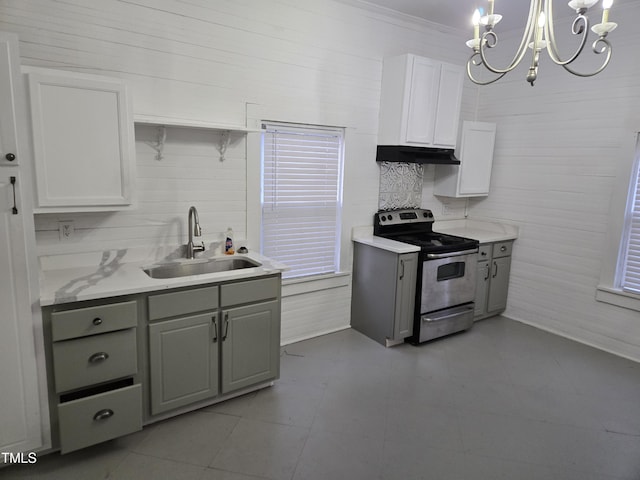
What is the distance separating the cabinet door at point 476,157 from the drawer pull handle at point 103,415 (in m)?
3.66

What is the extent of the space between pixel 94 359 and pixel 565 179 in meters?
4.17

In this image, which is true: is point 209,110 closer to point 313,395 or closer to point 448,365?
point 313,395

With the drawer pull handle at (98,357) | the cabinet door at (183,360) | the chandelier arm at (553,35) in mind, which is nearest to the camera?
the chandelier arm at (553,35)

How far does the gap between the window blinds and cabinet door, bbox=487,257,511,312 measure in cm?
106

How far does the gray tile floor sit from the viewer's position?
2.20 m

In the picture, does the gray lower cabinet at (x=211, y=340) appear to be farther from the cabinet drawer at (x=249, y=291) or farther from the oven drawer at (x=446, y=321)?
the oven drawer at (x=446, y=321)

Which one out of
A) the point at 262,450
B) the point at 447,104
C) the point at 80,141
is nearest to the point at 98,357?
the point at 262,450

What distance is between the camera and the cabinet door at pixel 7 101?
5.87 feet

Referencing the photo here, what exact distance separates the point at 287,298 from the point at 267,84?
177 centimetres

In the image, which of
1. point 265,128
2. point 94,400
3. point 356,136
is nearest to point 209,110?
point 265,128

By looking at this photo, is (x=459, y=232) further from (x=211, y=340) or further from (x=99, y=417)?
(x=99, y=417)

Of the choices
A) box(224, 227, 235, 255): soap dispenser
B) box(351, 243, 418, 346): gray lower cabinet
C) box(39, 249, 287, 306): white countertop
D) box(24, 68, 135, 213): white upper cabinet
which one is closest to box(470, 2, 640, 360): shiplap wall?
box(351, 243, 418, 346): gray lower cabinet

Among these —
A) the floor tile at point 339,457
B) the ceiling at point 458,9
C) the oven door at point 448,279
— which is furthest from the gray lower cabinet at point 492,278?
the floor tile at point 339,457

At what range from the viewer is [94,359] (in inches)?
85.0
